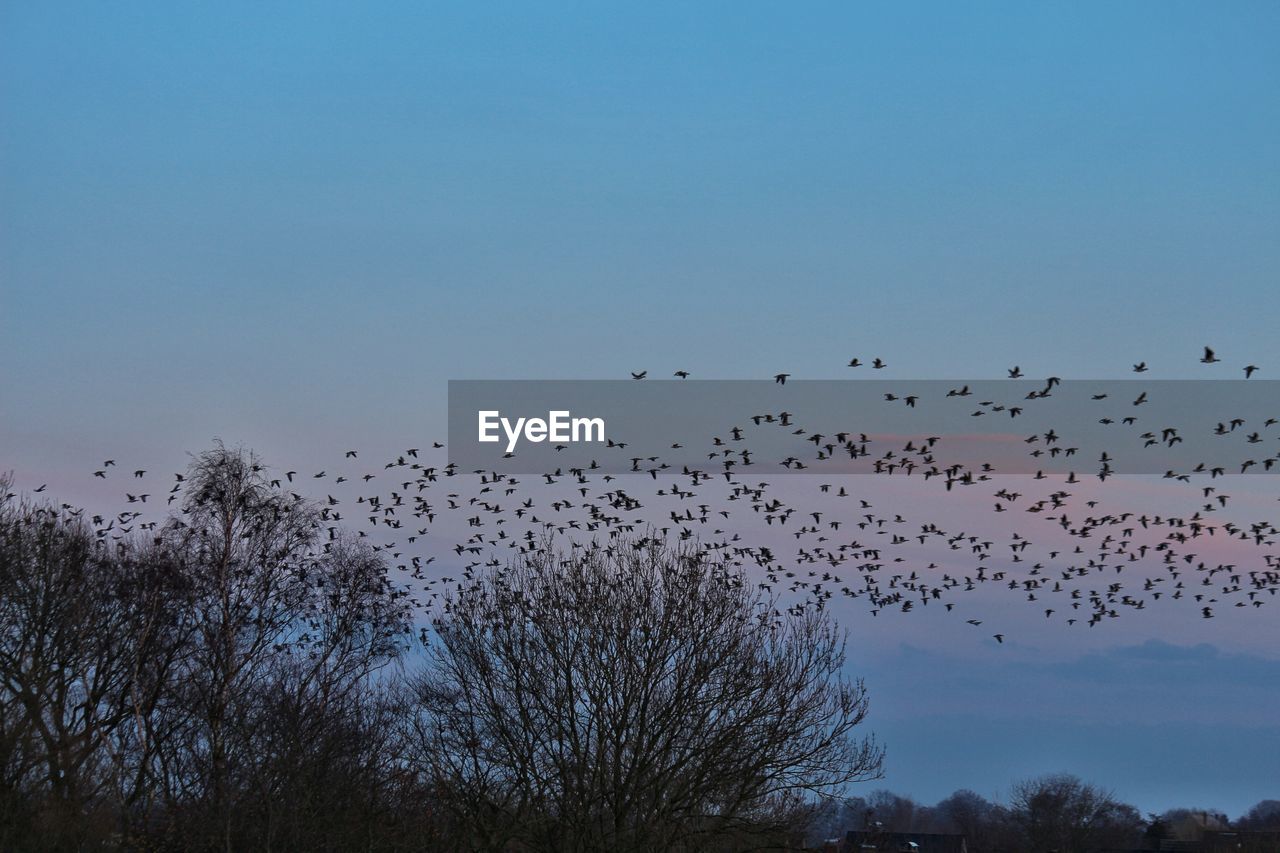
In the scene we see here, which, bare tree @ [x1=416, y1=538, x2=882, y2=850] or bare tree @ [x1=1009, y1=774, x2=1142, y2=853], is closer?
bare tree @ [x1=416, y1=538, x2=882, y2=850]

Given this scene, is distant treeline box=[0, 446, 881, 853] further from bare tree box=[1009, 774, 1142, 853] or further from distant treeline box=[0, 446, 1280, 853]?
bare tree box=[1009, 774, 1142, 853]

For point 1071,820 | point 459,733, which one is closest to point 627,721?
point 459,733

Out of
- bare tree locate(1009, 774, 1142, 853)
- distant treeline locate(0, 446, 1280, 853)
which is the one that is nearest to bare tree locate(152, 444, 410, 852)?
distant treeline locate(0, 446, 1280, 853)

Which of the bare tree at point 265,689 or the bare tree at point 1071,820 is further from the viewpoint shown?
the bare tree at point 1071,820

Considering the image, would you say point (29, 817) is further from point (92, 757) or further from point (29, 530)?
point (29, 530)

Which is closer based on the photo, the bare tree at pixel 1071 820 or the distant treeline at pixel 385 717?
the distant treeline at pixel 385 717

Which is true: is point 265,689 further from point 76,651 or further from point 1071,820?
point 1071,820

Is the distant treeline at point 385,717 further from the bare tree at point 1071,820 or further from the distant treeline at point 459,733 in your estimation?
the bare tree at point 1071,820

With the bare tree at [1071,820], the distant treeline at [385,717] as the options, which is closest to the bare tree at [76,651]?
the distant treeline at [385,717]

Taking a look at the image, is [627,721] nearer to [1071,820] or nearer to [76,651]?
[76,651]

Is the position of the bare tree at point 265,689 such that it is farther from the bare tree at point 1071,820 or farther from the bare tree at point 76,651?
the bare tree at point 1071,820

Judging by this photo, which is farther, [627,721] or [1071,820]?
[1071,820]

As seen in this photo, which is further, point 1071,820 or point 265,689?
point 1071,820

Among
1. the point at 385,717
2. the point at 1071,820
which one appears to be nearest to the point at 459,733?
the point at 385,717
